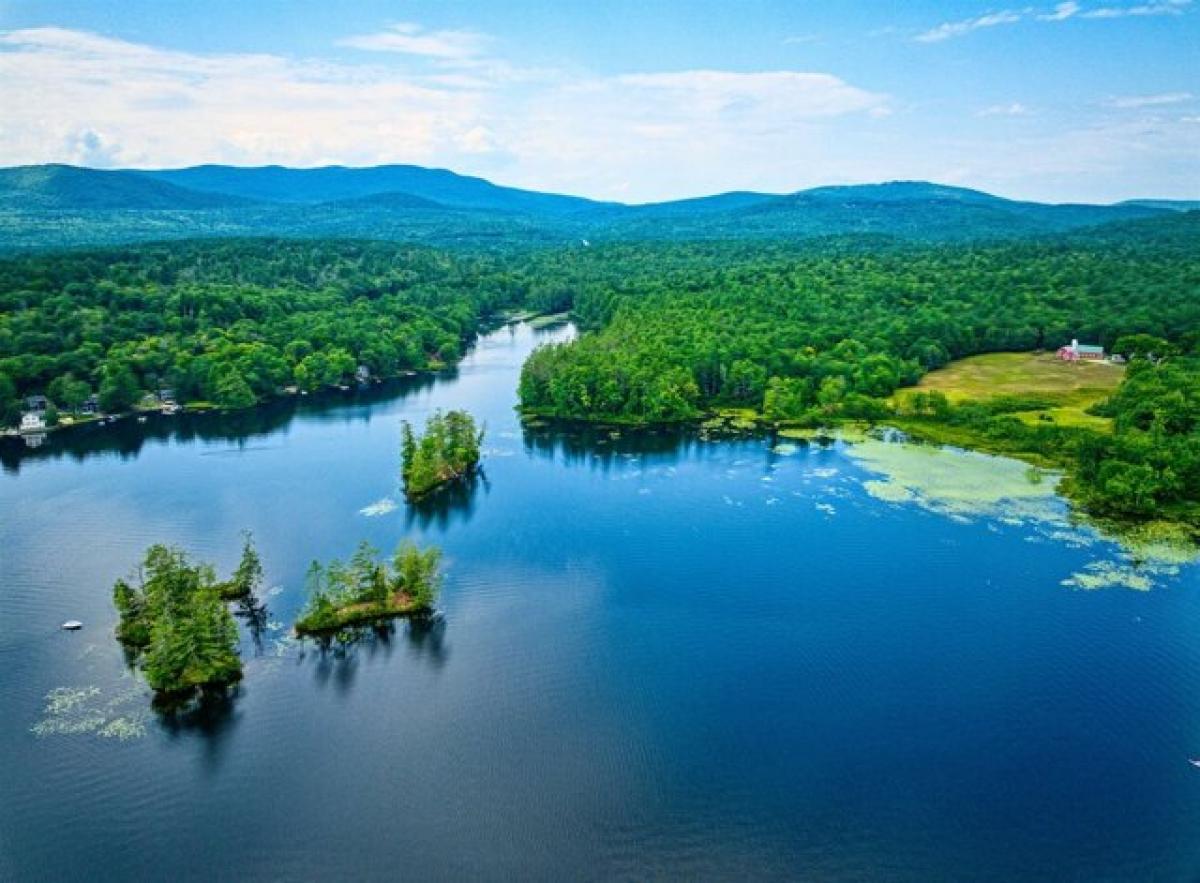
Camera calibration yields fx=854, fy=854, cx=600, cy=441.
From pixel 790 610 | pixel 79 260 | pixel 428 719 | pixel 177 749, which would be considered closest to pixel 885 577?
pixel 790 610

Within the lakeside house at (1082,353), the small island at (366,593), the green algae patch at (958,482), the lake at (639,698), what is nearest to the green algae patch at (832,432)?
the green algae patch at (958,482)

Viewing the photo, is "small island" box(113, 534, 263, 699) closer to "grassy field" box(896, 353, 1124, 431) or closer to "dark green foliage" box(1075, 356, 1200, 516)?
"dark green foliage" box(1075, 356, 1200, 516)

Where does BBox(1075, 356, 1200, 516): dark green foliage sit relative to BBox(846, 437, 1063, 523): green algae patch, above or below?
above

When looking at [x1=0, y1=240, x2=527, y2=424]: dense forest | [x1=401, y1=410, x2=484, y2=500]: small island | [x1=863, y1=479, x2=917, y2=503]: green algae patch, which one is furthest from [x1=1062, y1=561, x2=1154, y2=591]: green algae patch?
[x1=0, y1=240, x2=527, y2=424]: dense forest

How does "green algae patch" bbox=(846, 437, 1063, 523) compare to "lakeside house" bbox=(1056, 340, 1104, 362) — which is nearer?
"green algae patch" bbox=(846, 437, 1063, 523)

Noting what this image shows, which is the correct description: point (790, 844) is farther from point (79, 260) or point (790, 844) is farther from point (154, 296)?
point (79, 260)

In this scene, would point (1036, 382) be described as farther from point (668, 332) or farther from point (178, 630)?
point (178, 630)
